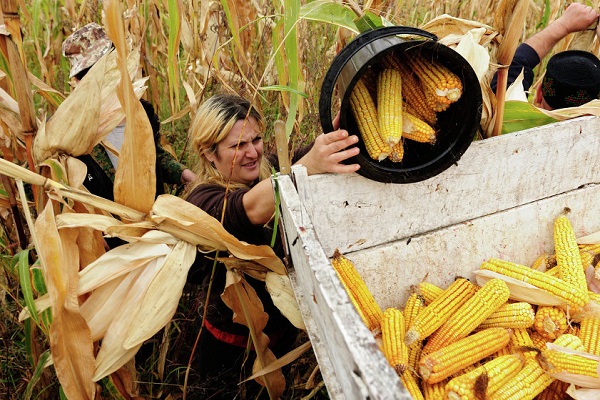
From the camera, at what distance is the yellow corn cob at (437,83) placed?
132 centimetres

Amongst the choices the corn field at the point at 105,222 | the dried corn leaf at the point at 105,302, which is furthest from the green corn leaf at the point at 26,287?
the dried corn leaf at the point at 105,302

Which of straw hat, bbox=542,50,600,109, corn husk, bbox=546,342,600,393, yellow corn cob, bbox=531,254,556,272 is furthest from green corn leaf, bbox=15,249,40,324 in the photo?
straw hat, bbox=542,50,600,109

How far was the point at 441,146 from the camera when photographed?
4.96ft

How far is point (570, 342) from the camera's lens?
1.40 metres

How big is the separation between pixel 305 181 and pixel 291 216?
0.84 ft

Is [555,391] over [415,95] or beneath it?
beneath

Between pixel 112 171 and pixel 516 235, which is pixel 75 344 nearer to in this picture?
pixel 112 171

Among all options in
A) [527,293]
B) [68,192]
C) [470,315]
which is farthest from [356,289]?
[68,192]

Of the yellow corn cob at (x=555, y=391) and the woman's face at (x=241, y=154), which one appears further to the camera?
the woman's face at (x=241, y=154)

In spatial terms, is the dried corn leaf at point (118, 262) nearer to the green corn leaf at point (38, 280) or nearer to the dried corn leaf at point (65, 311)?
the dried corn leaf at point (65, 311)

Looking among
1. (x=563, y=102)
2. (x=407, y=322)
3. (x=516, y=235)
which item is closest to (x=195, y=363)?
(x=407, y=322)

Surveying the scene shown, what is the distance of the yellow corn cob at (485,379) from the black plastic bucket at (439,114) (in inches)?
24.3

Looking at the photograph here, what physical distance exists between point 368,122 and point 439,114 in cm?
35

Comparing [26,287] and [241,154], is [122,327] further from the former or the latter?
[241,154]
